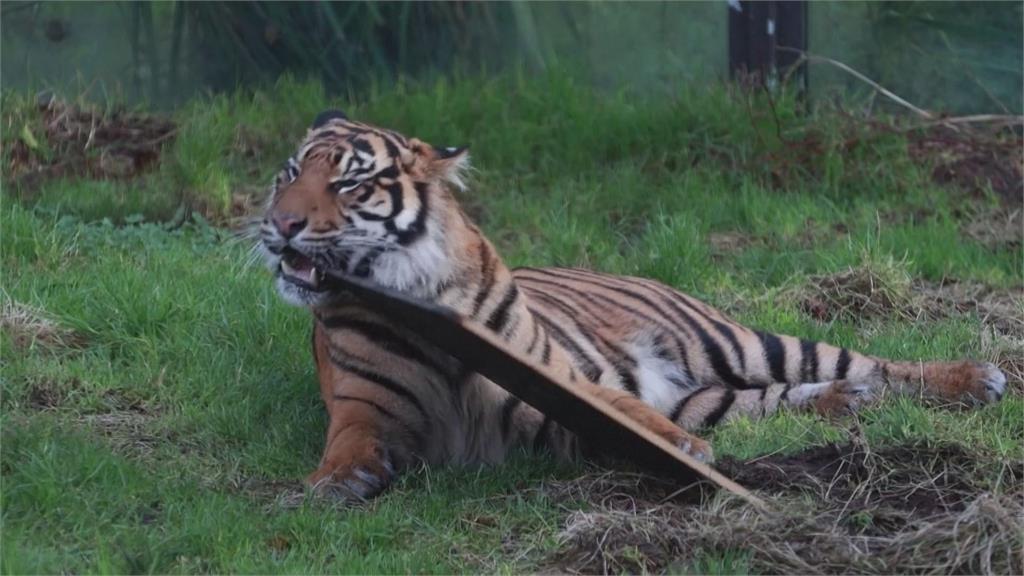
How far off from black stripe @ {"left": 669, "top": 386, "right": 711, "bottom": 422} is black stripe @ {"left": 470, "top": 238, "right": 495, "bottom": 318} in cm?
87

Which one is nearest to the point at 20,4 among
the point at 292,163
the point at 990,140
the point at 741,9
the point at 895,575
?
the point at 741,9

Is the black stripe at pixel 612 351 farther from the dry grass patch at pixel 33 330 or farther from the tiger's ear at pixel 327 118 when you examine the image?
the dry grass patch at pixel 33 330

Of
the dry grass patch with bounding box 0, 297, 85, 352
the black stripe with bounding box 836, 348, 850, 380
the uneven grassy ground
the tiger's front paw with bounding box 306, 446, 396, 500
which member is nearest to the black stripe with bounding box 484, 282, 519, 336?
the uneven grassy ground

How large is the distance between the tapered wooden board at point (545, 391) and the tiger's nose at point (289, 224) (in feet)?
0.69

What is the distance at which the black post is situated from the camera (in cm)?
910

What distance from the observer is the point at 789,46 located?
9.12 m

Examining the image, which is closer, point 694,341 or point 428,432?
point 428,432

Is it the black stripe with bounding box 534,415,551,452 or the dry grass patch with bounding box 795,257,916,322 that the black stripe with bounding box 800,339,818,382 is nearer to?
the dry grass patch with bounding box 795,257,916,322

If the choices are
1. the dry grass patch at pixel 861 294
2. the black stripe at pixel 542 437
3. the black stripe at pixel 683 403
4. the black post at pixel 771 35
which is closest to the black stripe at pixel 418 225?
the black stripe at pixel 542 437

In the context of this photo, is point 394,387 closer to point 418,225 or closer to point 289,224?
point 418,225

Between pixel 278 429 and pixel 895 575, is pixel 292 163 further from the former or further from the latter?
pixel 895 575

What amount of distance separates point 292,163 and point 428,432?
0.98 m

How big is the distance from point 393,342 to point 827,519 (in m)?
1.58

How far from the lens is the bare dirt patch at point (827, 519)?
13.5 ft
